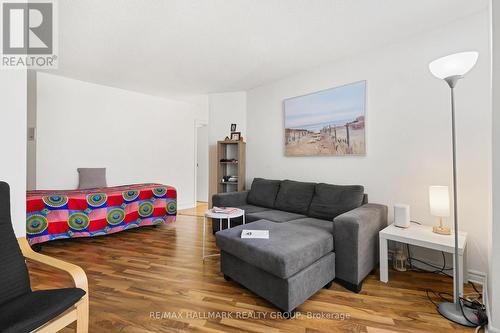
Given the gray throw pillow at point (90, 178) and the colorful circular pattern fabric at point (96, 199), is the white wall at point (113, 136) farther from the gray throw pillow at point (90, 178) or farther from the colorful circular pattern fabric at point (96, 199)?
the colorful circular pattern fabric at point (96, 199)

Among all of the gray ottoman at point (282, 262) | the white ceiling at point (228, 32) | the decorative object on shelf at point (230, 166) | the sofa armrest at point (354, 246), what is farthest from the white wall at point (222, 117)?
the sofa armrest at point (354, 246)

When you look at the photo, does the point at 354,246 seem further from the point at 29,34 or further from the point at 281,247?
the point at 29,34

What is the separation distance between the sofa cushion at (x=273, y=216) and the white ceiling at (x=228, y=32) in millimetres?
2009

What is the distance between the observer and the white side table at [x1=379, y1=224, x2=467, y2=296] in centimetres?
172

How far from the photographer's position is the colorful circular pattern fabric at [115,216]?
3308 mm

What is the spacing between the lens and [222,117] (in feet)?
14.6

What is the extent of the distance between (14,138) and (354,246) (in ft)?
8.44

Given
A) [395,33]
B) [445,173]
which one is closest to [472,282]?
[445,173]

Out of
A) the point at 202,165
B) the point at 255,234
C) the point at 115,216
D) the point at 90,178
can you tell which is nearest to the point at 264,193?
the point at 255,234

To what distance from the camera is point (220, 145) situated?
13.8ft

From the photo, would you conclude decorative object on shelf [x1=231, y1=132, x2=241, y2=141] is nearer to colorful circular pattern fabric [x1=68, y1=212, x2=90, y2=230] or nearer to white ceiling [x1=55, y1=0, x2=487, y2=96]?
white ceiling [x1=55, y1=0, x2=487, y2=96]

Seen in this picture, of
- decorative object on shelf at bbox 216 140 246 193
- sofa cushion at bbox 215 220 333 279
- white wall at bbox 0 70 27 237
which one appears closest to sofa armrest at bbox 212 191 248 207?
decorative object on shelf at bbox 216 140 246 193

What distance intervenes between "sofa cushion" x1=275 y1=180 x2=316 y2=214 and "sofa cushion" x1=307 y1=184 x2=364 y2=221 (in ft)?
0.29

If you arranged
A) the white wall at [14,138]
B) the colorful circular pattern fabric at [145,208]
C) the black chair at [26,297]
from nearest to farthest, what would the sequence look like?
the black chair at [26,297] < the white wall at [14,138] < the colorful circular pattern fabric at [145,208]
